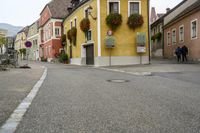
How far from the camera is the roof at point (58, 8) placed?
50.4 meters

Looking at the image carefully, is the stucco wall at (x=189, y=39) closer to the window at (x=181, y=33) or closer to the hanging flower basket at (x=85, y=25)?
the window at (x=181, y=33)

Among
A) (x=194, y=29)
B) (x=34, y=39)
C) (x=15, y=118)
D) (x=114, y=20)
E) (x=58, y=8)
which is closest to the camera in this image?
(x=15, y=118)

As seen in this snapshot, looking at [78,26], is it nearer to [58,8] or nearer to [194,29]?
[194,29]

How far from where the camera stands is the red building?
49625mm

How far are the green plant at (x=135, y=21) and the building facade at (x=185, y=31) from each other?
209 inches

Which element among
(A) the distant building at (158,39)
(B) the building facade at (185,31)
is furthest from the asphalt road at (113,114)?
(A) the distant building at (158,39)

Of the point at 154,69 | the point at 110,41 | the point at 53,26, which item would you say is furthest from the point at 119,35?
the point at 53,26

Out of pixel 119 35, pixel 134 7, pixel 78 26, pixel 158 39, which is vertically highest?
pixel 134 7

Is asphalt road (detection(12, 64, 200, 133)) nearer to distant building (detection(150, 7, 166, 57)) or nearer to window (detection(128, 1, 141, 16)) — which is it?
window (detection(128, 1, 141, 16))

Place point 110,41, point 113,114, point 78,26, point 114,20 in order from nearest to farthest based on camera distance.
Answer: point 113,114 → point 110,41 → point 114,20 → point 78,26

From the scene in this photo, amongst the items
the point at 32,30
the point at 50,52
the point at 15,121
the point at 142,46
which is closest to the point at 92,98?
the point at 15,121

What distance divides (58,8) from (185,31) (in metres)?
26.8

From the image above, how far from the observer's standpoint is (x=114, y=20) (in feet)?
88.0

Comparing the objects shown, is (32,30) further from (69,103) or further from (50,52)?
(69,103)
